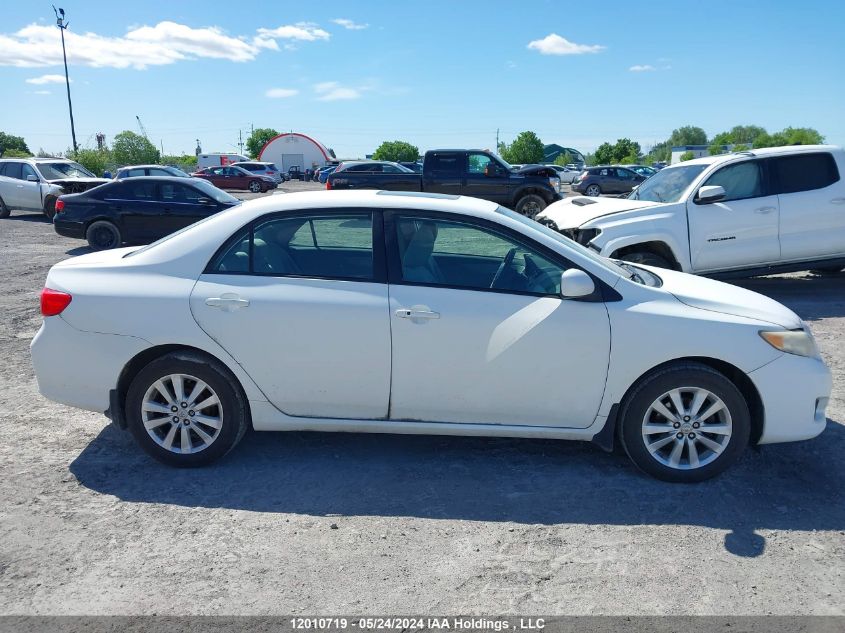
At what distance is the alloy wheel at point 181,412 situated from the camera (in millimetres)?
4211

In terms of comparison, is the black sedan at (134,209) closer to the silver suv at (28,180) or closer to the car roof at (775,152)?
the silver suv at (28,180)

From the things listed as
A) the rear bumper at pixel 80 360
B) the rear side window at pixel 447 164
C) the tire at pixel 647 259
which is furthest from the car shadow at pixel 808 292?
the rear side window at pixel 447 164

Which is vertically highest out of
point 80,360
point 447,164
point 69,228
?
point 447,164

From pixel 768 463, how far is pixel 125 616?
147 inches

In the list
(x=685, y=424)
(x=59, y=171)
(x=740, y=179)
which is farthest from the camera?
(x=59, y=171)

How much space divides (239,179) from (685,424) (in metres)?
37.8

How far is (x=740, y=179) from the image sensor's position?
29.2 ft

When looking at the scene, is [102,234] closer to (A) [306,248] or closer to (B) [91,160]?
(A) [306,248]

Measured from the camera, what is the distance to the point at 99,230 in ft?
45.4

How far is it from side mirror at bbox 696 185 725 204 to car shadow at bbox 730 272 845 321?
1.57 metres

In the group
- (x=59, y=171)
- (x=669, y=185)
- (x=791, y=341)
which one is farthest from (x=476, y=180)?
(x=791, y=341)

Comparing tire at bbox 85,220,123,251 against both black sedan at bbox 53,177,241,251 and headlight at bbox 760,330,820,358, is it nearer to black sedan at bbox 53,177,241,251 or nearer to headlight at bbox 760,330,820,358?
black sedan at bbox 53,177,241,251

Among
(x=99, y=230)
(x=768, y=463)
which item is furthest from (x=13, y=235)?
(x=768, y=463)

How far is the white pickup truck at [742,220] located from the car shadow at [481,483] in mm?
4211
